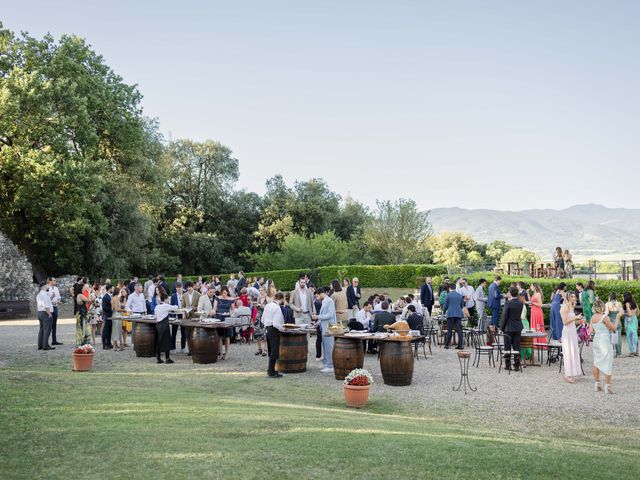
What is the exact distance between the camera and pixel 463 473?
6613 millimetres

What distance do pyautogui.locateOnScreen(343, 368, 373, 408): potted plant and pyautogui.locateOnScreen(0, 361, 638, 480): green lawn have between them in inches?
8.8

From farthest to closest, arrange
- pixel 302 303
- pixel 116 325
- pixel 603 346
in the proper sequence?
1. pixel 116 325
2. pixel 302 303
3. pixel 603 346

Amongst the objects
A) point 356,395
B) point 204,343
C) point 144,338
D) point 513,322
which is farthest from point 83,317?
point 513,322

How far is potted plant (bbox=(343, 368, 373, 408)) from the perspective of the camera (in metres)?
10.7

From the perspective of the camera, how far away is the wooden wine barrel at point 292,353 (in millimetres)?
14391

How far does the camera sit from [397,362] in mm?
12859

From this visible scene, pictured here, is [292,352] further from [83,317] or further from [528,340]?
[83,317]

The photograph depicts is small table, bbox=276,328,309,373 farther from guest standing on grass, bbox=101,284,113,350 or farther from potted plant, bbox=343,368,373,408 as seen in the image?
guest standing on grass, bbox=101,284,113,350

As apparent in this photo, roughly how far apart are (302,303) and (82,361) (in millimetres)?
6714

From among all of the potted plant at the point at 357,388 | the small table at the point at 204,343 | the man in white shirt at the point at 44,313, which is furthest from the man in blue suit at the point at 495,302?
the man in white shirt at the point at 44,313

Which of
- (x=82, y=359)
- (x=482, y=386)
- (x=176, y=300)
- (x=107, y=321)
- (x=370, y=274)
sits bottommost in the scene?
(x=482, y=386)

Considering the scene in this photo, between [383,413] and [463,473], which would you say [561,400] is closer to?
[383,413]

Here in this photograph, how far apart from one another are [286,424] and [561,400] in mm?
6114

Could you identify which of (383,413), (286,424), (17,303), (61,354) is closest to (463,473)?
(286,424)
